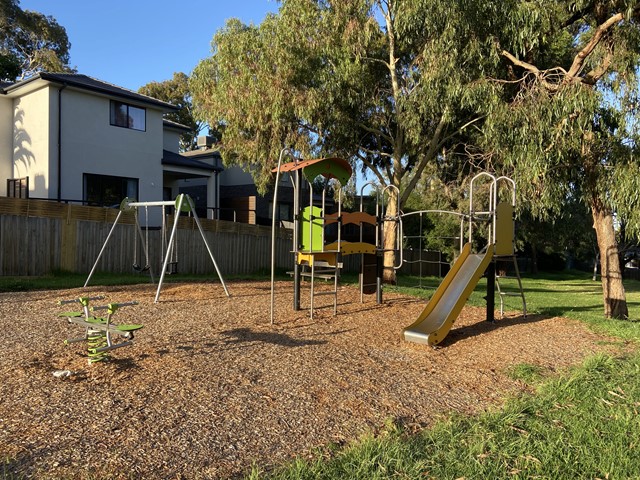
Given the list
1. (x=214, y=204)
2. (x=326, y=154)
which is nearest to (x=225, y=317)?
(x=326, y=154)

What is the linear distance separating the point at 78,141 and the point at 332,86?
1075cm

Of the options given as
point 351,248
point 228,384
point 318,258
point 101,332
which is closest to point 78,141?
point 318,258

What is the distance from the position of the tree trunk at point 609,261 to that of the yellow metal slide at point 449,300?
3222 millimetres

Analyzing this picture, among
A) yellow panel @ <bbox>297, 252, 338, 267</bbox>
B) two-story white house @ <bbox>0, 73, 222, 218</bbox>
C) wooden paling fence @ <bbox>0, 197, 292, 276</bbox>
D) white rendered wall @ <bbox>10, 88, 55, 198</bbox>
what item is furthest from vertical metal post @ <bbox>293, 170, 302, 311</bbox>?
white rendered wall @ <bbox>10, 88, 55, 198</bbox>

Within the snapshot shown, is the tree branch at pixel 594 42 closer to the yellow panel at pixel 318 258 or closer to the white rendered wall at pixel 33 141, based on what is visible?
Answer: the yellow panel at pixel 318 258

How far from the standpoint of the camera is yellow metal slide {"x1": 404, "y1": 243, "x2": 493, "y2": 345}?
23.9 ft

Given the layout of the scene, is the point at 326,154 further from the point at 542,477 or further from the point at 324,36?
the point at 542,477

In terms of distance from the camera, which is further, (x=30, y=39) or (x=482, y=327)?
(x=30, y=39)

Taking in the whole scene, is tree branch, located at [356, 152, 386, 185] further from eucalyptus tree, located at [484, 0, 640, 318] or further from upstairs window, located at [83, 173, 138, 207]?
upstairs window, located at [83, 173, 138, 207]

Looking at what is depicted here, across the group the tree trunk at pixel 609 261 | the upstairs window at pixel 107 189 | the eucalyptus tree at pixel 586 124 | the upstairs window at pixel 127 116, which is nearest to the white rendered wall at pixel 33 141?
the upstairs window at pixel 107 189

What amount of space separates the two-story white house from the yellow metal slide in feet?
47.8

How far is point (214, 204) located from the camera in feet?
83.7

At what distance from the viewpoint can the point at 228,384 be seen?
196 inches

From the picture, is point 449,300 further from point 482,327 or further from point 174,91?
point 174,91
